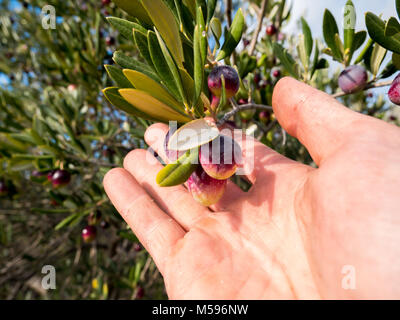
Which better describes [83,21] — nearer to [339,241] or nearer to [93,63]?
[93,63]

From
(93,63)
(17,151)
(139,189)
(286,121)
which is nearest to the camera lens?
(286,121)

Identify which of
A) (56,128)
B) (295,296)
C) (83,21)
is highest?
(83,21)

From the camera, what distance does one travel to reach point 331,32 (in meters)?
1.32

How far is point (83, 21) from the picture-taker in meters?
2.94

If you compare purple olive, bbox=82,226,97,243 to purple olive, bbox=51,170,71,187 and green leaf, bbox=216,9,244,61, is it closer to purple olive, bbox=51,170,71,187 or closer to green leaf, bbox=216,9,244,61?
purple olive, bbox=51,170,71,187

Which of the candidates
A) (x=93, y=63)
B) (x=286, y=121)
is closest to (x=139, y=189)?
(x=286, y=121)

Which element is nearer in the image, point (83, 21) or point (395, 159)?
point (395, 159)

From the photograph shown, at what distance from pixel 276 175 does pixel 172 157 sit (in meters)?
0.58

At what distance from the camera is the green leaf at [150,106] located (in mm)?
796

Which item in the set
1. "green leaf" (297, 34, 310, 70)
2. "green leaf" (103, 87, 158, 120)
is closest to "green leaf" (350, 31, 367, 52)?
"green leaf" (297, 34, 310, 70)

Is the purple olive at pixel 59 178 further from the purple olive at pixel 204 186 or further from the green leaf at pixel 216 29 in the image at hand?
the green leaf at pixel 216 29

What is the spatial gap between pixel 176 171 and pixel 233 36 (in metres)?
0.62

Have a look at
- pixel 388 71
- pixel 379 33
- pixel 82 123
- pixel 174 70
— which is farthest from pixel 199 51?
pixel 82 123

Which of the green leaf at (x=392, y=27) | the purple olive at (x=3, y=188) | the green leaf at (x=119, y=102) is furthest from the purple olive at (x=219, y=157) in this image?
the purple olive at (x=3, y=188)
